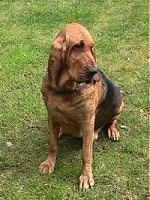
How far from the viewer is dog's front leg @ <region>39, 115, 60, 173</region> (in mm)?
5066

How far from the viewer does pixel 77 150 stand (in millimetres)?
5523

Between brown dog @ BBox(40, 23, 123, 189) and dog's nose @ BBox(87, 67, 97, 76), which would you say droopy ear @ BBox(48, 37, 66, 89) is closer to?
brown dog @ BBox(40, 23, 123, 189)

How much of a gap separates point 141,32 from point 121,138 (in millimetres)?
3235

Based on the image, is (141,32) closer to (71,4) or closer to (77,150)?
(71,4)

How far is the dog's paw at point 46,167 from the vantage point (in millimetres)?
5156

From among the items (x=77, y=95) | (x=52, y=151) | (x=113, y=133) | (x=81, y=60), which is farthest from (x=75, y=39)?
(x=113, y=133)

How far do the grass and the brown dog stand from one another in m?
0.18

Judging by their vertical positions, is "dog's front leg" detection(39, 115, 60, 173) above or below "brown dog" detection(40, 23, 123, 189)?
below

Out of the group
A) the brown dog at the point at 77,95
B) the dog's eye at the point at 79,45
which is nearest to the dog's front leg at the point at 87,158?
the brown dog at the point at 77,95

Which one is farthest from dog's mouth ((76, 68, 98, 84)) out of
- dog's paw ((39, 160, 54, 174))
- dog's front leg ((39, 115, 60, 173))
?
dog's paw ((39, 160, 54, 174))

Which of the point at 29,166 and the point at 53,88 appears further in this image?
the point at 29,166

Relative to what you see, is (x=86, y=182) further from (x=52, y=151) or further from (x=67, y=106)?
(x=67, y=106)

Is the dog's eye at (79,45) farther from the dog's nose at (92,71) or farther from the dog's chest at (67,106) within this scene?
the dog's chest at (67,106)

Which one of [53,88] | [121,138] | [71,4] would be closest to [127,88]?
[121,138]
